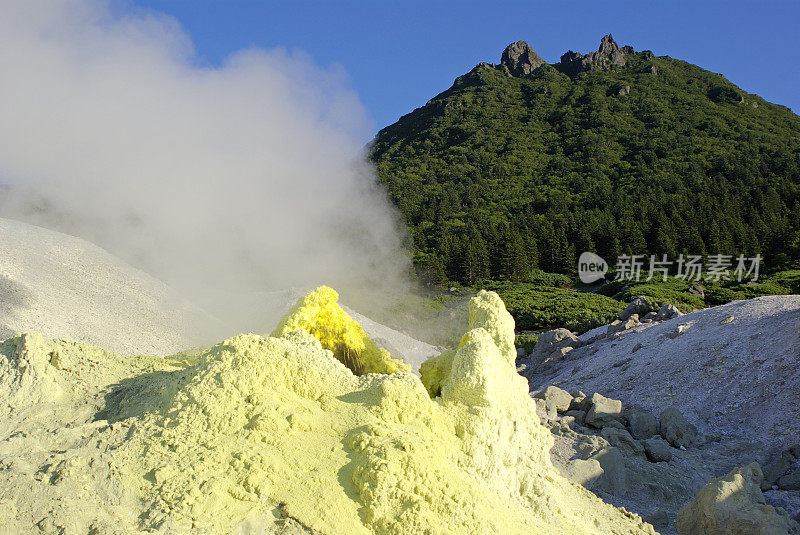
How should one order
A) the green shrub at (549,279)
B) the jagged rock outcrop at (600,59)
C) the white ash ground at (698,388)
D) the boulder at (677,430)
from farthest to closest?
the jagged rock outcrop at (600,59)
the green shrub at (549,279)
the boulder at (677,430)
the white ash ground at (698,388)

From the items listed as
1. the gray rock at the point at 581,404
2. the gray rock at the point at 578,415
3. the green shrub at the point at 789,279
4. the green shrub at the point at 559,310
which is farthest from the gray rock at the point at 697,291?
the gray rock at the point at 578,415

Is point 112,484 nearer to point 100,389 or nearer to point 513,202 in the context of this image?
point 100,389

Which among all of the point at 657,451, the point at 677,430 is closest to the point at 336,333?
the point at 657,451

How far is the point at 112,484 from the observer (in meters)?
2.33

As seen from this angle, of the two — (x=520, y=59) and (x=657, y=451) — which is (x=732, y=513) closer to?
(x=657, y=451)

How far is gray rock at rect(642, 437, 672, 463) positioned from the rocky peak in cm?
7911

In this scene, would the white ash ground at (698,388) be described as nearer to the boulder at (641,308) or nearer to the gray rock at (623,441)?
the gray rock at (623,441)

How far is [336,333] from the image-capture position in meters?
4.86

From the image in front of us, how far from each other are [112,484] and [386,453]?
3.74ft

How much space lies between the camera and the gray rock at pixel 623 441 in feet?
24.7

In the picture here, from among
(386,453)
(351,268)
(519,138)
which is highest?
(519,138)

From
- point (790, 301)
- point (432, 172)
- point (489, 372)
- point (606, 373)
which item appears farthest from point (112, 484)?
point (432, 172)

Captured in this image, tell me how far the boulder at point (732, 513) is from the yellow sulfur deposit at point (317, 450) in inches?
69.7

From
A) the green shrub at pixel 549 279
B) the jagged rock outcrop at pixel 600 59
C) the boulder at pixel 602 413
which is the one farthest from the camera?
the jagged rock outcrop at pixel 600 59
